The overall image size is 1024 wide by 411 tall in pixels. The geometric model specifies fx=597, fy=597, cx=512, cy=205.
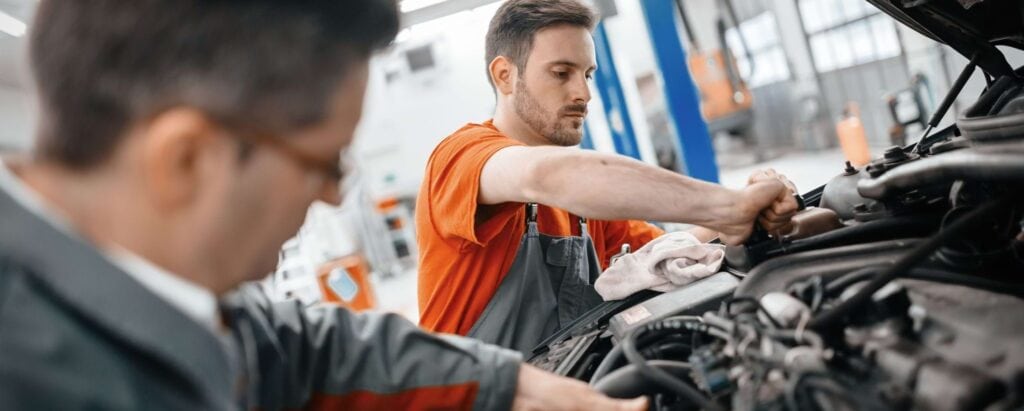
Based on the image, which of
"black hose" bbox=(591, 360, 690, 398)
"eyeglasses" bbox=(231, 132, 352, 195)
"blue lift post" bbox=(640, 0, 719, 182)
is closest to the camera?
"eyeglasses" bbox=(231, 132, 352, 195)

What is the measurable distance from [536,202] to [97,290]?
0.85 meters

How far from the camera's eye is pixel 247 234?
579mm

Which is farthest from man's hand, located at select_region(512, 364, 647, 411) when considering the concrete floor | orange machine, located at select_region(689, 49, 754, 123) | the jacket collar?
orange machine, located at select_region(689, 49, 754, 123)

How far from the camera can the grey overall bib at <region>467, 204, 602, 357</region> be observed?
4.58ft

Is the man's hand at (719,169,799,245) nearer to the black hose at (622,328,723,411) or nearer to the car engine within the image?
the car engine

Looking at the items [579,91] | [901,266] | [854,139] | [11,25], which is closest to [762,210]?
[901,266]

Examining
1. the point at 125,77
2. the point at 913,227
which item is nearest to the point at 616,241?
the point at 913,227

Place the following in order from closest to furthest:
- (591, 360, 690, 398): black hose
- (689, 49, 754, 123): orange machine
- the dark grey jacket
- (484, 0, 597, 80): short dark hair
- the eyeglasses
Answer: the dark grey jacket → the eyeglasses → (591, 360, 690, 398): black hose → (484, 0, 597, 80): short dark hair → (689, 49, 754, 123): orange machine

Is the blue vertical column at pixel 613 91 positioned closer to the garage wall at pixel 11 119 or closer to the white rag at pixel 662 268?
the white rag at pixel 662 268

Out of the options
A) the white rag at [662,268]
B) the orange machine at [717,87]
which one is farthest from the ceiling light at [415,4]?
the orange machine at [717,87]

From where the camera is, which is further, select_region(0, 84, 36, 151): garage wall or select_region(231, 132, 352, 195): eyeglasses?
select_region(0, 84, 36, 151): garage wall

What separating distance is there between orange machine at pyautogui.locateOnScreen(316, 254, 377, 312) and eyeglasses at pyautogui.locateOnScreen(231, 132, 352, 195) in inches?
214

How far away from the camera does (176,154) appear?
52cm

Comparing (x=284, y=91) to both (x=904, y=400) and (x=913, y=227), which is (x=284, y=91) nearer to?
(x=904, y=400)
